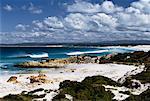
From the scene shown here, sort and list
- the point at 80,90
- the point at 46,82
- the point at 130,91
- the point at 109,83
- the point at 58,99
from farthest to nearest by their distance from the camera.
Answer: the point at 46,82 < the point at 109,83 < the point at 130,91 < the point at 80,90 < the point at 58,99

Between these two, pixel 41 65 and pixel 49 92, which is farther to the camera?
pixel 41 65

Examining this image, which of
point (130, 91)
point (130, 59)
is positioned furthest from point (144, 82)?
point (130, 59)

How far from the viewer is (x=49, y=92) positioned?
66.8 ft

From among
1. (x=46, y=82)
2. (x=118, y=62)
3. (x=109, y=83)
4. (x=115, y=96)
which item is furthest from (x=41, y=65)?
(x=115, y=96)

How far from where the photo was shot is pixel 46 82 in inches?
1117

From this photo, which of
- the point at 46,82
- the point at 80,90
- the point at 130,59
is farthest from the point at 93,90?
the point at 130,59

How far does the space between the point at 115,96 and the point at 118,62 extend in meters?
30.4

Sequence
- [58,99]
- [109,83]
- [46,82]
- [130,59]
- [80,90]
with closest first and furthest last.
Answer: [58,99] → [80,90] → [109,83] → [46,82] → [130,59]

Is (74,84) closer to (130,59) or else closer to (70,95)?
(70,95)

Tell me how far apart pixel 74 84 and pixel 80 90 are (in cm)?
125

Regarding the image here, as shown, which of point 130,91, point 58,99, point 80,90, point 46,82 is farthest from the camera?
point 46,82

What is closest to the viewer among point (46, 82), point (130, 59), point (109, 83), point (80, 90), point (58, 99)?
point (58, 99)

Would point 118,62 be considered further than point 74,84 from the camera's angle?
Yes

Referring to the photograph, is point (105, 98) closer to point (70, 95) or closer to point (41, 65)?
point (70, 95)
